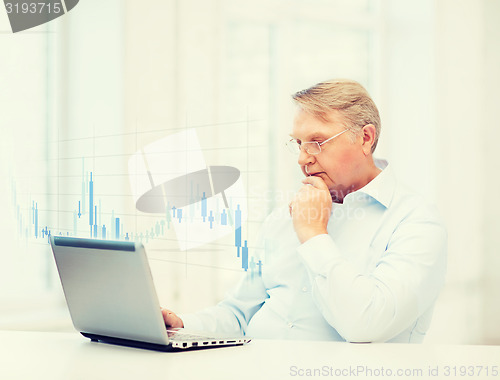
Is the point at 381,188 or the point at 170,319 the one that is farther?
the point at 381,188

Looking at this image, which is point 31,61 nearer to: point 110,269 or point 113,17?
point 113,17

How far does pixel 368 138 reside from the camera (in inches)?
60.5

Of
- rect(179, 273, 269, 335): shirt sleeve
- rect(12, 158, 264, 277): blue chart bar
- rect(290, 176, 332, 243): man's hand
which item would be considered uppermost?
rect(290, 176, 332, 243): man's hand

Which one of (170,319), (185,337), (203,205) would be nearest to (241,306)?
(170,319)

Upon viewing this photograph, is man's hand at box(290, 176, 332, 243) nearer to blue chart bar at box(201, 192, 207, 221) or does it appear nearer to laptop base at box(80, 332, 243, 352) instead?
laptop base at box(80, 332, 243, 352)

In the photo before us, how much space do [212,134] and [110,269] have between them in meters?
1.39

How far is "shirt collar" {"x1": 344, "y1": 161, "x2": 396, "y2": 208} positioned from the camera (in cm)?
143

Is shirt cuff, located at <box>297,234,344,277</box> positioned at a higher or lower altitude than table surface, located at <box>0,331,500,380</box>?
higher

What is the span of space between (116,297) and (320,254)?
0.46m

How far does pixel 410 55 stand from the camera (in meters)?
3.20

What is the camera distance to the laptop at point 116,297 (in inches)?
39.2

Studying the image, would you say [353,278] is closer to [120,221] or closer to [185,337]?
[185,337]

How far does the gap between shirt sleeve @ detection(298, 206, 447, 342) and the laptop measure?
0.22m

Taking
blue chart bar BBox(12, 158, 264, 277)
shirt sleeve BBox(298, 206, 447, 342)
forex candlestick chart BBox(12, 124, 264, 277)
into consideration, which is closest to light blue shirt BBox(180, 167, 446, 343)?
shirt sleeve BBox(298, 206, 447, 342)
